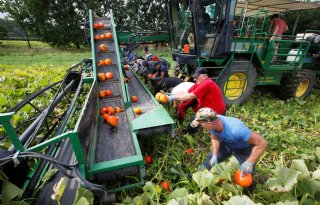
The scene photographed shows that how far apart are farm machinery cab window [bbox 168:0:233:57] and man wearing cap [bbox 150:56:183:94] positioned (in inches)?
29.3

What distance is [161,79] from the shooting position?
209 inches

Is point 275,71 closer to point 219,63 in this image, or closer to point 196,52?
point 219,63

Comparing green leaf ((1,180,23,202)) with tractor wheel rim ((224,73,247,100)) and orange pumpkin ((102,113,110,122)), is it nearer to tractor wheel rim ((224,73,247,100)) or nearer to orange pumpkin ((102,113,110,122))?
orange pumpkin ((102,113,110,122))

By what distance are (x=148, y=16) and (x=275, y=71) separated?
2982 cm

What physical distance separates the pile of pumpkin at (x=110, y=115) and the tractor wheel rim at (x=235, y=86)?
2855 millimetres

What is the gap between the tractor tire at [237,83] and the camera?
4.71 metres

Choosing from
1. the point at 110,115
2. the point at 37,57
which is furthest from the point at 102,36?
the point at 37,57

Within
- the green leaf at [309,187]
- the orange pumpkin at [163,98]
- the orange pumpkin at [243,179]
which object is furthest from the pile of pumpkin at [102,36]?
the green leaf at [309,187]

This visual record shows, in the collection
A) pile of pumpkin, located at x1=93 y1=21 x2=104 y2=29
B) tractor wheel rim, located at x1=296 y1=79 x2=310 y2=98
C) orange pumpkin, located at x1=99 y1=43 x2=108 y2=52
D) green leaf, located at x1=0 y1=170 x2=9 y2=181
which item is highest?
pile of pumpkin, located at x1=93 y1=21 x2=104 y2=29

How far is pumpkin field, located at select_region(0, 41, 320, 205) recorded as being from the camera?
1.88 metres

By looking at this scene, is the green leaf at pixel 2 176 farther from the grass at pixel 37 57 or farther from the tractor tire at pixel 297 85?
the grass at pixel 37 57

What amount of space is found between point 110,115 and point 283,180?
248 centimetres

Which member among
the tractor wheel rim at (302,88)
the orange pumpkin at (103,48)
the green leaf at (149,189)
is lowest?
the tractor wheel rim at (302,88)

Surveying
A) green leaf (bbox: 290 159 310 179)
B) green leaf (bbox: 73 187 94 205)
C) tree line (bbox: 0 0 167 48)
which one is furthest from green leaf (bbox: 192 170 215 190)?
tree line (bbox: 0 0 167 48)
